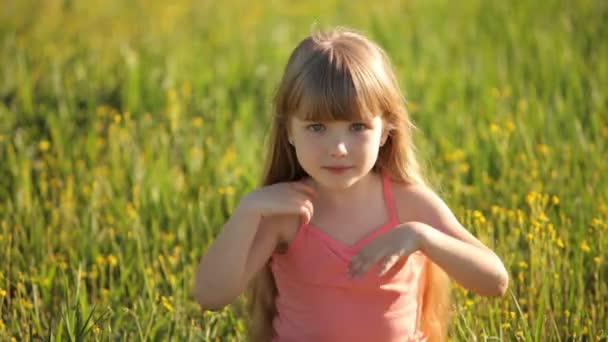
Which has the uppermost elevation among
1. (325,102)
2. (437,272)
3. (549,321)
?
(325,102)

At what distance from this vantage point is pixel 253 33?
666cm

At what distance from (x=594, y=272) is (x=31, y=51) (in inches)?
149

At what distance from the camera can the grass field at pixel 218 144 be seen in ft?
11.0

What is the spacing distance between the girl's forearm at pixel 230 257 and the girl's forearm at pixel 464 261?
0.45 meters

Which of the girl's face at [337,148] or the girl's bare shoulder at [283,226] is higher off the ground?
the girl's face at [337,148]

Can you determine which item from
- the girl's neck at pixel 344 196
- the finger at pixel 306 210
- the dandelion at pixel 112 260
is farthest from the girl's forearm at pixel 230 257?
the dandelion at pixel 112 260

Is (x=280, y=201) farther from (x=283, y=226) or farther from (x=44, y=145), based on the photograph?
(x=44, y=145)

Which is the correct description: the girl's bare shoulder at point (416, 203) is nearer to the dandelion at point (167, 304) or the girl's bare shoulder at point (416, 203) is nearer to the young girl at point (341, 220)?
the young girl at point (341, 220)

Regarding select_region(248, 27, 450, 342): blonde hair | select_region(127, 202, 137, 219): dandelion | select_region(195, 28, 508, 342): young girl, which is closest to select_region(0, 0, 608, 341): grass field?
select_region(127, 202, 137, 219): dandelion

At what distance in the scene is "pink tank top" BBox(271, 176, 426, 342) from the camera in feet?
9.12

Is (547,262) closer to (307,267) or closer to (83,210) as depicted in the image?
(307,267)

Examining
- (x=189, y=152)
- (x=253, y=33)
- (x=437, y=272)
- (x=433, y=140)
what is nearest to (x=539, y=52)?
(x=433, y=140)

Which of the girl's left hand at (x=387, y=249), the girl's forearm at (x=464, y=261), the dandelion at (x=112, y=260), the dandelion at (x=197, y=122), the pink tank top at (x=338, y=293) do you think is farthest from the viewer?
the dandelion at (x=197, y=122)

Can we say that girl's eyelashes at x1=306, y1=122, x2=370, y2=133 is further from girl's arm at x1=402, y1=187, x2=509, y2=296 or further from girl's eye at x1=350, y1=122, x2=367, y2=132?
girl's arm at x1=402, y1=187, x2=509, y2=296
